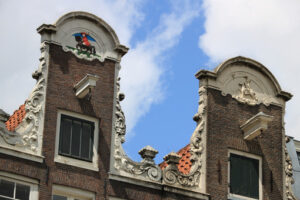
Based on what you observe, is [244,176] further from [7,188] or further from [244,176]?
[7,188]

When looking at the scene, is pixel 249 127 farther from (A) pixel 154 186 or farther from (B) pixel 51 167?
(B) pixel 51 167

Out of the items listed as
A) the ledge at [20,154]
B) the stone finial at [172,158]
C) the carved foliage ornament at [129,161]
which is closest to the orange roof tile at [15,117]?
the carved foliage ornament at [129,161]

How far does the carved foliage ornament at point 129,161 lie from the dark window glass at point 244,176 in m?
2.66

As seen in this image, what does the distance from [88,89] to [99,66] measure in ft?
5.18

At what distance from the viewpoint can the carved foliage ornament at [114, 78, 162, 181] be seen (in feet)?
107

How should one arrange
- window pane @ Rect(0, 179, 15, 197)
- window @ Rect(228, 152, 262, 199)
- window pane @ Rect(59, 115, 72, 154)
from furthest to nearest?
1. window @ Rect(228, 152, 262, 199)
2. window pane @ Rect(59, 115, 72, 154)
3. window pane @ Rect(0, 179, 15, 197)

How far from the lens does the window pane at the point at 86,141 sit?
106 feet

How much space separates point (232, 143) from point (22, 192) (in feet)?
24.7

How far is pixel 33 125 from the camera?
3183 centimetres

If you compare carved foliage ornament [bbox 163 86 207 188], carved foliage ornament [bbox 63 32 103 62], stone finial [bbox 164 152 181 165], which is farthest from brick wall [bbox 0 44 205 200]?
stone finial [bbox 164 152 181 165]

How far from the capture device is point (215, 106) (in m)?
35.0

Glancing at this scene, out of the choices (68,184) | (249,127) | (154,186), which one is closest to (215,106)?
(249,127)

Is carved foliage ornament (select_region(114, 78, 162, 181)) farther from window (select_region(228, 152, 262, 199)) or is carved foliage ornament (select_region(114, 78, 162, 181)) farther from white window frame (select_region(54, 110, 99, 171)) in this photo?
window (select_region(228, 152, 262, 199))

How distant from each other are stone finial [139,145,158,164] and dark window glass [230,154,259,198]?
281cm
